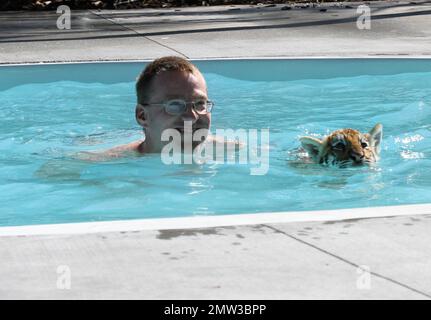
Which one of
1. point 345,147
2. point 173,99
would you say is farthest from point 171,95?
point 345,147

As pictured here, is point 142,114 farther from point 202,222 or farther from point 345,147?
point 202,222

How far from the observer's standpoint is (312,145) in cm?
553

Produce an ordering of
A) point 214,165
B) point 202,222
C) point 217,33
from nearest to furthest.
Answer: point 202,222 < point 214,165 < point 217,33

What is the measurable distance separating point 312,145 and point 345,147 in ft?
0.72

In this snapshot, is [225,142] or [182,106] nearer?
[182,106]

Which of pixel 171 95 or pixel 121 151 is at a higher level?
pixel 171 95

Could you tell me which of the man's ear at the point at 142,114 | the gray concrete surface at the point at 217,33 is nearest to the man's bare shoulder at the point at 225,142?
the man's ear at the point at 142,114

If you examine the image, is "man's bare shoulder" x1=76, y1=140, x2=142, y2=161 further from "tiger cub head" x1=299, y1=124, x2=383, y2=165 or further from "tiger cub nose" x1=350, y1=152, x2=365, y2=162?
"tiger cub nose" x1=350, y1=152, x2=365, y2=162

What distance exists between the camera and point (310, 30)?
1200 cm

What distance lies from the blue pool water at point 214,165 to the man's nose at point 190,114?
380 millimetres

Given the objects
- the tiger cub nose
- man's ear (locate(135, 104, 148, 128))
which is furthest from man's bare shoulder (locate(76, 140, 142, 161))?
the tiger cub nose
